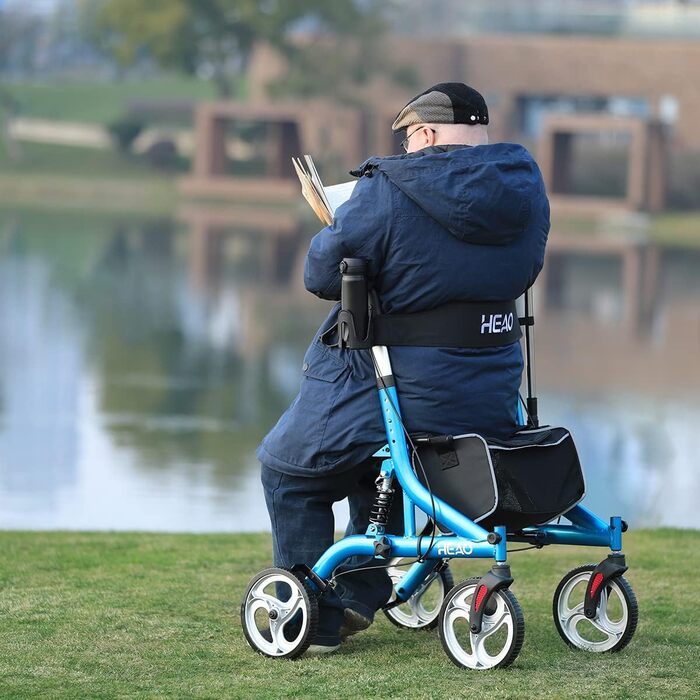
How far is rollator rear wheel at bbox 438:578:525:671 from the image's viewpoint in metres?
4.46

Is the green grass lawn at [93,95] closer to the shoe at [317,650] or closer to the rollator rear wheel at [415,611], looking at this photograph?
the rollator rear wheel at [415,611]

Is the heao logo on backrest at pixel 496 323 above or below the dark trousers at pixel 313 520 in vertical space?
above

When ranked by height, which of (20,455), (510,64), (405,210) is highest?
(510,64)

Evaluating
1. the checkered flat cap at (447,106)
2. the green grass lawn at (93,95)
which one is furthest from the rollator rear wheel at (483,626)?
the green grass lawn at (93,95)

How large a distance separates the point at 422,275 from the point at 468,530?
73 cm

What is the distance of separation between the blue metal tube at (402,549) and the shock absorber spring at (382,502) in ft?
0.18

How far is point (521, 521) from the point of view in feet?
15.3

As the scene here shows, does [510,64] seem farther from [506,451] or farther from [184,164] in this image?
[506,451]

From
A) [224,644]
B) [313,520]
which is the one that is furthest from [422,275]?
[224,644]

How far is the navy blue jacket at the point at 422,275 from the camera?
4.65 metres

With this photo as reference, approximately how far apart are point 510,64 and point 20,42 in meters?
45.4

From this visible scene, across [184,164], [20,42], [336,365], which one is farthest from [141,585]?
[20,42]

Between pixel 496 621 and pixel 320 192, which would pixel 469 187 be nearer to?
pixel 320 192

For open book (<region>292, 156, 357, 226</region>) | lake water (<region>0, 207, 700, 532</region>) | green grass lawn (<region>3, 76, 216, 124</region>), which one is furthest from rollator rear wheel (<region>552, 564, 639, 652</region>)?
green grass lawn (<region>3, 76, 216, 124</region>)
